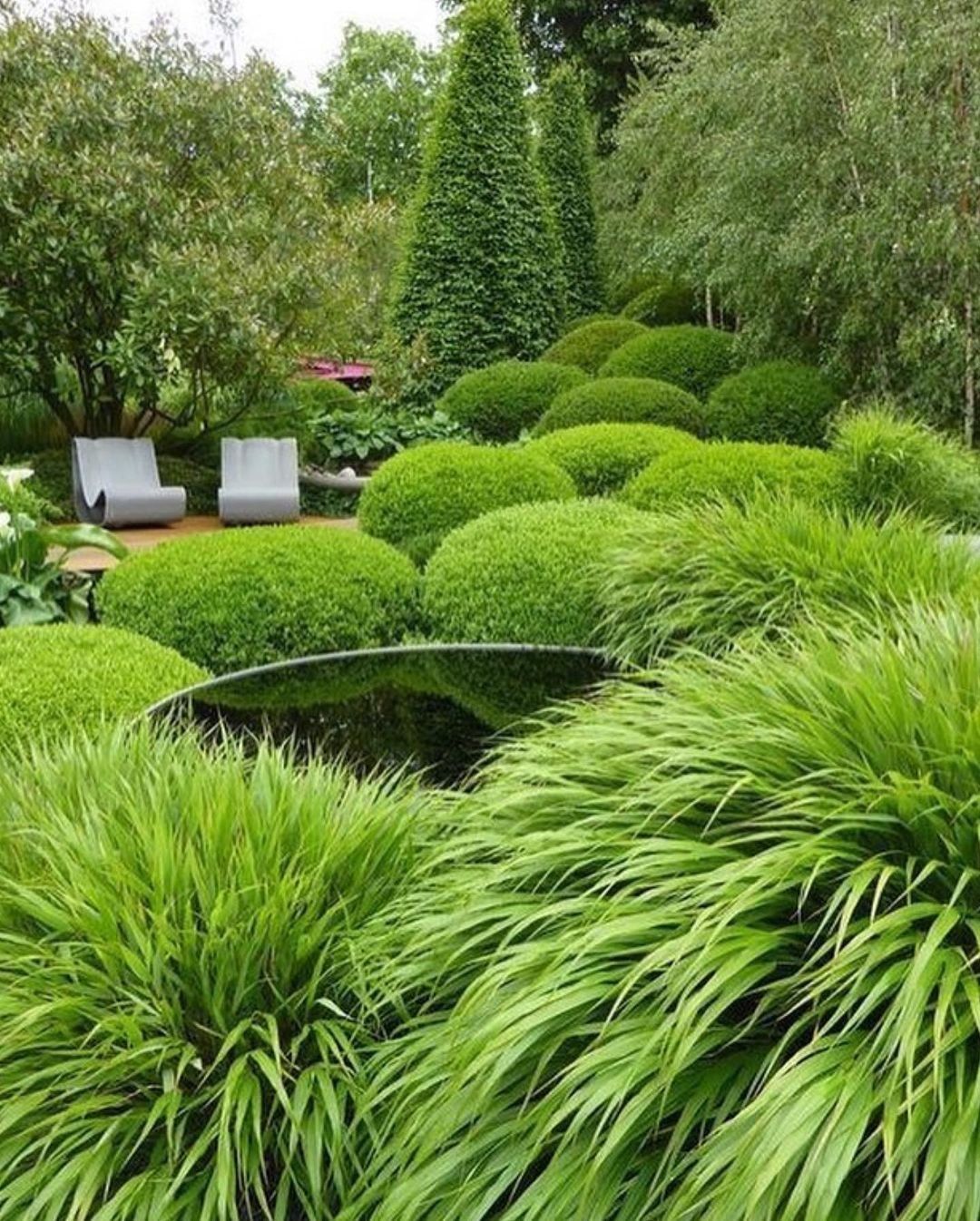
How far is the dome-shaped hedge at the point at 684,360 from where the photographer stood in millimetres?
10578

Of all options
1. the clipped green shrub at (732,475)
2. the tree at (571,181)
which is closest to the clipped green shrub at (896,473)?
the clipped green shrub at (732,475)

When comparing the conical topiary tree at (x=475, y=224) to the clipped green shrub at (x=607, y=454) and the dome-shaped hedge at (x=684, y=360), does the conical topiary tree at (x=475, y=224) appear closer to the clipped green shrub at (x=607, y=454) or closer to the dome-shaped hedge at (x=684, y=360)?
the dome-shaped hedge at (x=684, y=360)

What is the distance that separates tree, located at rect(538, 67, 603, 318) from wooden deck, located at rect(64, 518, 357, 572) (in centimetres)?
711

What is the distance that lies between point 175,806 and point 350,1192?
0.79 m

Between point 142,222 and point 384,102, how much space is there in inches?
1164

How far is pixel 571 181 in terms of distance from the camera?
14695 millimetres

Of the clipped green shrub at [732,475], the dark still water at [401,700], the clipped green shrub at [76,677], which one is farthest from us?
the clipped green shrub at [732,475]

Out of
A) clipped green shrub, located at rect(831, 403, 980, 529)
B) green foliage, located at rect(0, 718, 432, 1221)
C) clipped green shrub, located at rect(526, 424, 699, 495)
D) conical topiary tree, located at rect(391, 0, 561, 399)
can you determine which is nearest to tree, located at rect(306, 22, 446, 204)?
conical topiary tree, located at rect(391, 0, 561, 399)

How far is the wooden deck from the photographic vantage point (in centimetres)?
634

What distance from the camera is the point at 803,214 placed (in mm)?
8391

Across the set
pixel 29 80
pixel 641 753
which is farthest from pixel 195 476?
pixel 641 753

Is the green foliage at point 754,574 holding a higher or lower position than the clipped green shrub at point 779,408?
lower

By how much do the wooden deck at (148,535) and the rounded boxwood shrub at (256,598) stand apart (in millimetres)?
951

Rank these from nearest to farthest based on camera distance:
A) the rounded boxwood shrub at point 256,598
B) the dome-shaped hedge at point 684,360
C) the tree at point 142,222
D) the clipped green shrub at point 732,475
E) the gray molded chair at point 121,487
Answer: the rounded boxwood shrub at point 256,598
the clipped green shrub at point 732,475
the tree at point 142,222
the gray molded chair at point 121,487
the dome-shaped hedge at point 684,360
